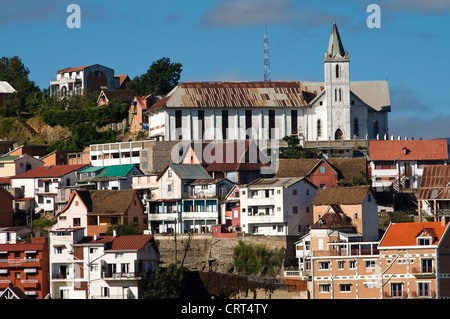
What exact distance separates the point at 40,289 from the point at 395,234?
23.6m

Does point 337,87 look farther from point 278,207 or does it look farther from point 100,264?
point 100,264

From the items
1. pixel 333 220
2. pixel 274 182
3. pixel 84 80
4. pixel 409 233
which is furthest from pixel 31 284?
pixel 84 80

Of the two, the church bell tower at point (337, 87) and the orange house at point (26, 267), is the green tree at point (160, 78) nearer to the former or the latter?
the church bell tower at point (337, 87)

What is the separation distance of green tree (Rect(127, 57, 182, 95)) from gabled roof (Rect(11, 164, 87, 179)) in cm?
1948

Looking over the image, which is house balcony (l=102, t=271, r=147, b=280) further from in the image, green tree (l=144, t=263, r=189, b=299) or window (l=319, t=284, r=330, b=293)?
window (l=319, t=284, r=330, b=293)

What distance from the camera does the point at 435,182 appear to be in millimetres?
84125

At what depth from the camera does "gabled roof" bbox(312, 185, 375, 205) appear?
259 feet

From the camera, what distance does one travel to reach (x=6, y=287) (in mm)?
77688

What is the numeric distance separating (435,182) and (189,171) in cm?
1877

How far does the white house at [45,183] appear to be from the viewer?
95.8 m

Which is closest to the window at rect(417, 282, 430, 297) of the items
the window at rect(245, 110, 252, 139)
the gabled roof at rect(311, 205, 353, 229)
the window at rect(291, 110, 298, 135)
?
the gabled roof at rect(311, 205, 353, 229)

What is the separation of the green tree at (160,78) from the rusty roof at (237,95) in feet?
41.2

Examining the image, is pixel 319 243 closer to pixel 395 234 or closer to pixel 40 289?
pixel 395 234
